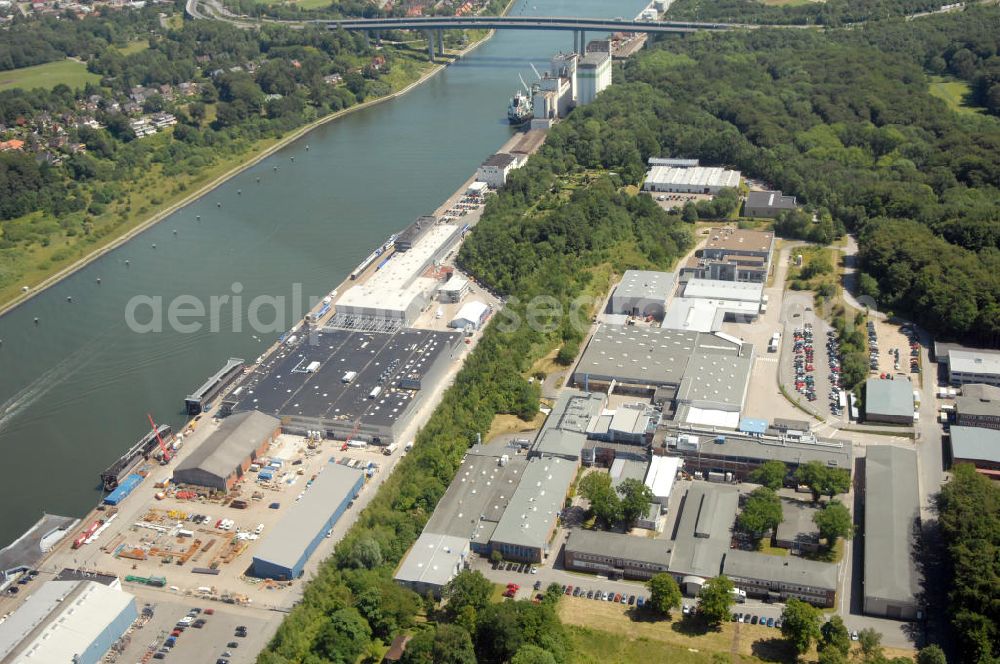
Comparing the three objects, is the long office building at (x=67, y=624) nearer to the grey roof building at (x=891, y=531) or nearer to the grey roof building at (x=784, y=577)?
the grey roof building at (x=784, y=577)

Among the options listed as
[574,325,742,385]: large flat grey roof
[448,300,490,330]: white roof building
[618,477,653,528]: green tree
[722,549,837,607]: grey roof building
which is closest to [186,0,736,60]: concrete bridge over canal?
[448,300,490,330]: white roof building

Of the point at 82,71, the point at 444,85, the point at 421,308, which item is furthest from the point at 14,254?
the point at 444,85

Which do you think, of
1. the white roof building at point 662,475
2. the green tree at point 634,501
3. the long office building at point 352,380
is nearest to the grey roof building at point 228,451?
the long office building at point 352,380

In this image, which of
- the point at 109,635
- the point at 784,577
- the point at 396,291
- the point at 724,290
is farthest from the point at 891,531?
the point at 396,291

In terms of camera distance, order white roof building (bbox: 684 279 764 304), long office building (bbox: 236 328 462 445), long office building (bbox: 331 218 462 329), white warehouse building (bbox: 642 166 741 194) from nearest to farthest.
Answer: long office building (bbox: 236 328 462 445), long office building (bbox: 331 218 462 329), white roof building (bbox: 684 279 764 304), white warehouse building (bbox: 642 166 741 194)

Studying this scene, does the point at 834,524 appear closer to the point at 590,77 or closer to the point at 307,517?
the point at 307,517

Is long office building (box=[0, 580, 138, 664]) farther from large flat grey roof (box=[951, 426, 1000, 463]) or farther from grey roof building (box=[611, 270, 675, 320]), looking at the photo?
large flat grey roof (box=[951, 426, 1000, 463])

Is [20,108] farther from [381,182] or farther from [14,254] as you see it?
[381,182]
